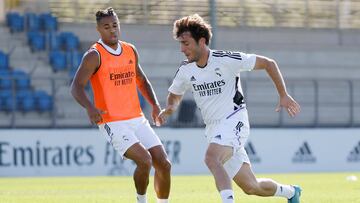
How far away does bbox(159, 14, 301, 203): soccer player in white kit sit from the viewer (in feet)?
32.7

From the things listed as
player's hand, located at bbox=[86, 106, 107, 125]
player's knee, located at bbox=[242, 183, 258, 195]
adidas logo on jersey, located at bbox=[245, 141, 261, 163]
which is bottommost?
adidas logo on jersey, located at bbox=[245, 141, 261, 163]

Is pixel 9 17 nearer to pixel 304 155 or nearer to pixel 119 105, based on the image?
pixel 304 155

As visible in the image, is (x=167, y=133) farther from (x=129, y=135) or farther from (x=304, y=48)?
(x=129, y=135)

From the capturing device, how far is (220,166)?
31.9ft

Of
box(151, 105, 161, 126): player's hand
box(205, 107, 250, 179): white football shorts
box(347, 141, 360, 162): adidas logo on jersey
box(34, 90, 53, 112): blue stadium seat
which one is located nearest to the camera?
box(205, 107, 250, 179): white football shorts

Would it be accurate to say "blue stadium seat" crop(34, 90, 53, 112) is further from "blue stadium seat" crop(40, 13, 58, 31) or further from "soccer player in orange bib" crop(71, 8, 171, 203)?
"soccer player in orange bib" crop(71, 8, 171, 203)

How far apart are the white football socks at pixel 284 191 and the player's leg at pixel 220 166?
0.91 metres

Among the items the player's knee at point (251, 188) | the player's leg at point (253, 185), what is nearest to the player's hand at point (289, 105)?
the player's leg at point (253, 185)

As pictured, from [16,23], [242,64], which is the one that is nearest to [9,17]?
[16,23]

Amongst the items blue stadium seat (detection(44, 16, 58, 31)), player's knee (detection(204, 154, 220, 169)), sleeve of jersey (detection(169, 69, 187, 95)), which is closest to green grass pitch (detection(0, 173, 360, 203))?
sleeve of jersey (detection(169, 69, 187, 95))

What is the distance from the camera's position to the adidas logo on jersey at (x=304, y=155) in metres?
25.6

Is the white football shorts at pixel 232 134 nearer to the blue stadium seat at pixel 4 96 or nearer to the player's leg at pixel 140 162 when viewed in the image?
the player's leg at pixel 140 162

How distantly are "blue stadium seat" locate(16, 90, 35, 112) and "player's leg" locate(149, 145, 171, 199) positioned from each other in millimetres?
14108

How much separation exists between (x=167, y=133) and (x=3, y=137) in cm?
398
